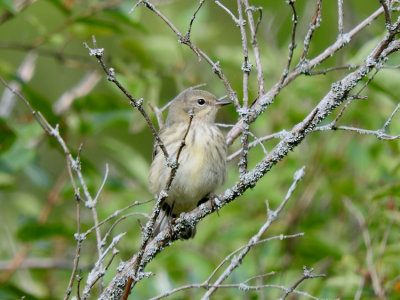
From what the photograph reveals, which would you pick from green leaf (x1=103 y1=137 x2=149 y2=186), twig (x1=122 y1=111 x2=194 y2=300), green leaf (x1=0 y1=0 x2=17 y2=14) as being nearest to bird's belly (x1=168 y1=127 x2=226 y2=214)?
green leaf (x1=103 y1=137 x2=149 y2=186)

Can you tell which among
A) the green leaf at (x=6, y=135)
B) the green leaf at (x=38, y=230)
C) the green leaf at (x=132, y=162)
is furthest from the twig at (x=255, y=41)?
the green leaf at (x=132, y=162)

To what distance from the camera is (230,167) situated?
5.86 metres

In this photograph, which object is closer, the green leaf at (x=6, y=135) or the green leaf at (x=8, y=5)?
the green leaf at (x=8, y=5)

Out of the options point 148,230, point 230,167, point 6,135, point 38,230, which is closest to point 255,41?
point 148,230

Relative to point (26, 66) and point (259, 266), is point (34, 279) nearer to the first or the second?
point (26, 66)

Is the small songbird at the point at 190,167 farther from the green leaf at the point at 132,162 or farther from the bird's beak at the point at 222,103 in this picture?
the green leaf at the point at 132,162

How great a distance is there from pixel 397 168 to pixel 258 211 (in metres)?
1.70

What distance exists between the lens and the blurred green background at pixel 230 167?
4551mm

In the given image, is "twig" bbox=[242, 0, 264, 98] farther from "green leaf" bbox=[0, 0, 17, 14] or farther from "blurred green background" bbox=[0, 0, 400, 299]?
"green leaf" bbox=[0, 0, 17, 14]

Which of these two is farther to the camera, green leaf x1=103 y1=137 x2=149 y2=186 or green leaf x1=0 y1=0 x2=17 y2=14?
green leaf x1=103 y1=137 x2=149 y2=186

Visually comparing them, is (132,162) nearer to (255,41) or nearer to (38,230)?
(38,230)

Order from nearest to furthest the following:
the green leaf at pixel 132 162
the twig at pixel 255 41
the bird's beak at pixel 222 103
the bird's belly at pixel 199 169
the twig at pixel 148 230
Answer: the twig at pixel 148 230 → the twig at pixel 255 41 → the bird's belly at pixel 199 169 → the bird's beak at pixel 222 103 → the green leaf at pixel 132 162

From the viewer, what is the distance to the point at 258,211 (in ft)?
17.8

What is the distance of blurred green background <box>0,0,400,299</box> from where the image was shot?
4.55m
